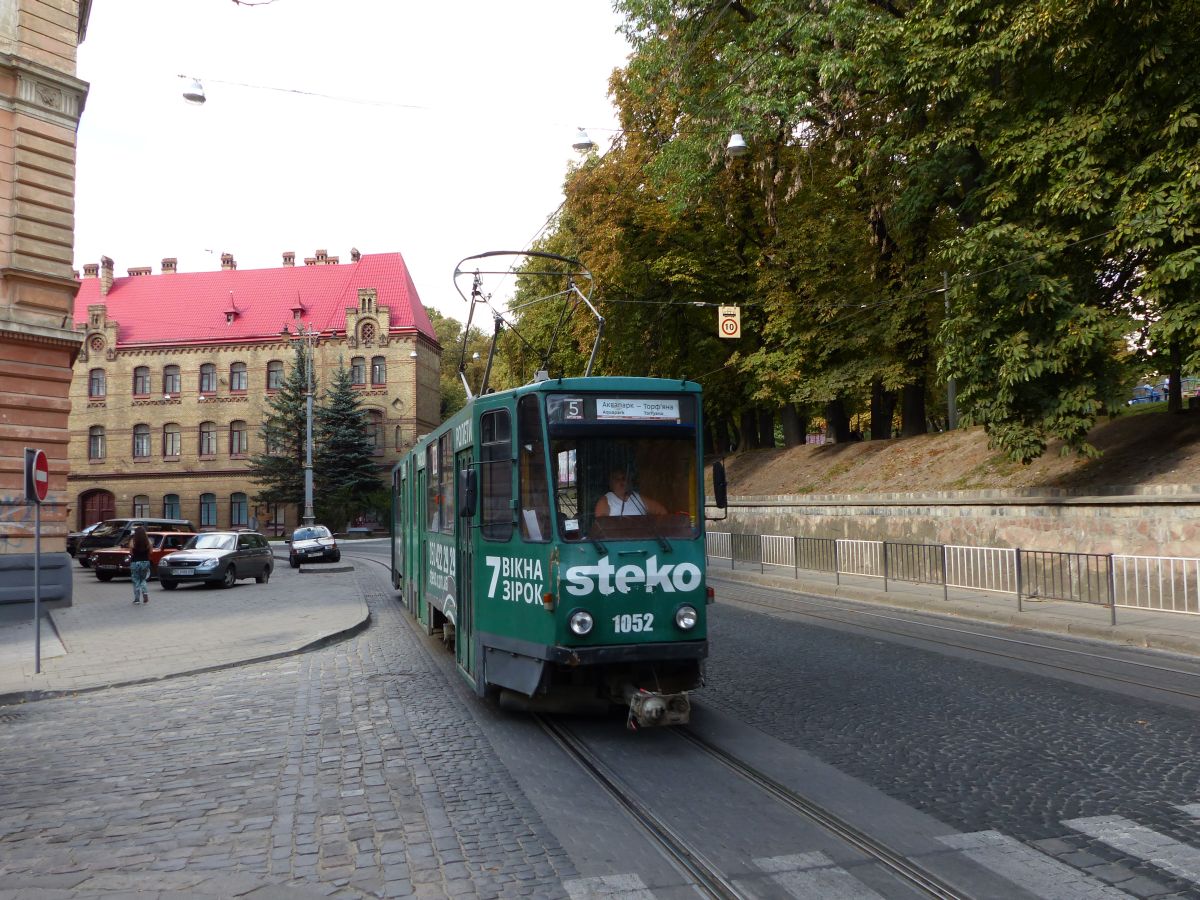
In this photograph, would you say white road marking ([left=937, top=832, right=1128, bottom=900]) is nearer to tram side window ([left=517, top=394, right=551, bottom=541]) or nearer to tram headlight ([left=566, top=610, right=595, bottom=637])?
tram headlight ([left=566, top=610, right=595, bottom=637])

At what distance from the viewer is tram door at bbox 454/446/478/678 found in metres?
8.42

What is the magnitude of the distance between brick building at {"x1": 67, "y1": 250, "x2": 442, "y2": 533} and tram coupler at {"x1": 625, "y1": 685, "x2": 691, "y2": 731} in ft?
180

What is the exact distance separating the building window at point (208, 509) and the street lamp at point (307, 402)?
28.2 ft

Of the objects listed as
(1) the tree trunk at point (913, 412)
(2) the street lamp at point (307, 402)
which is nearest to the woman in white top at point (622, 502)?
(1) the tree trunk at point (913, 412)

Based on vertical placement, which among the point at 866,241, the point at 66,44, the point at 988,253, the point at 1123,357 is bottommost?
the point at 1123,357

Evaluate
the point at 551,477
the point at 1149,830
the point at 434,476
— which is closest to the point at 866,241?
the point at 434,476

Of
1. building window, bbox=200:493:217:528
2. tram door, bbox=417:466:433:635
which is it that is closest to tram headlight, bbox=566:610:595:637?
tram door, bbox=417:466:433:635

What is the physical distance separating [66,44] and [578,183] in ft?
49.3

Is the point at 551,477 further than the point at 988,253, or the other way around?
the point at 988,253

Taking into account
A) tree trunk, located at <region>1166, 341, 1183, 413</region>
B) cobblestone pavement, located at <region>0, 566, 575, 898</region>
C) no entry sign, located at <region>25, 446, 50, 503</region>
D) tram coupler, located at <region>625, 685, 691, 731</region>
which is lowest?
cobblestone pavement, located at <region>0, 566, 575, 898</region>

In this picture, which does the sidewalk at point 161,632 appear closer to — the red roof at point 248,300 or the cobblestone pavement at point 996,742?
the cobblestone pavement at point 996,742

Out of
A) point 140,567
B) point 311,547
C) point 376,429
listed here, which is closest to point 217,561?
point 140,567

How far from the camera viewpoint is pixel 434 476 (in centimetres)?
1112

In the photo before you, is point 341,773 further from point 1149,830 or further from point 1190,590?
point 1190,590
